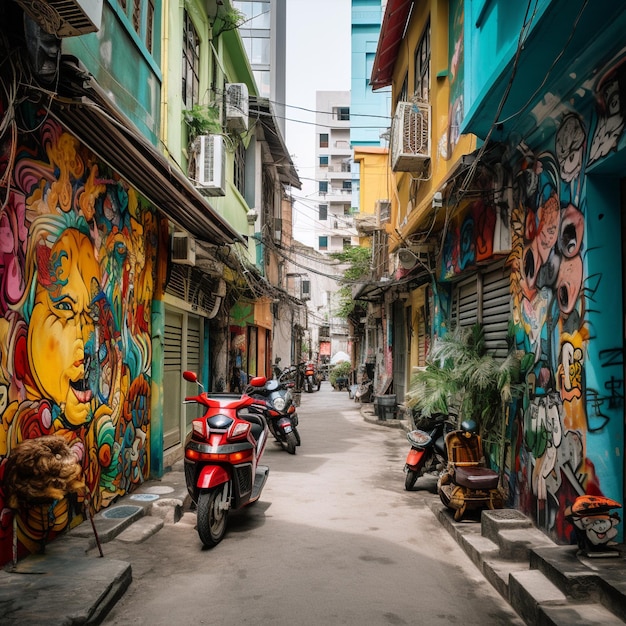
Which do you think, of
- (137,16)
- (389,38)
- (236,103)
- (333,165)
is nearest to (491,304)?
(137,16)

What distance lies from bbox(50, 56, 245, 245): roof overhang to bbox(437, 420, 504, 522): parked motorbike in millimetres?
4095

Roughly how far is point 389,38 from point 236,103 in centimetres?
357

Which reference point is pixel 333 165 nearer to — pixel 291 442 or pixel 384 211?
pixel 384 211

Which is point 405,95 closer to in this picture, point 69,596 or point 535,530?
point 535,530

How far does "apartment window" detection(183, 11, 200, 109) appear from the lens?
968cm

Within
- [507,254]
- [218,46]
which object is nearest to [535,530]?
[507,254]

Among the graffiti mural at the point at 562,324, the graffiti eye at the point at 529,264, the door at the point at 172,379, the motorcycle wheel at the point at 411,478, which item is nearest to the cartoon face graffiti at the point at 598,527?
the graffiti mural at the point at 562,324

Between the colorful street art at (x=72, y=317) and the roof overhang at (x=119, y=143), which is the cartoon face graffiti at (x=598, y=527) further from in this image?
the roof overhang at (x=119, y=143)

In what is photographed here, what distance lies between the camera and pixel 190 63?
10.0 metres

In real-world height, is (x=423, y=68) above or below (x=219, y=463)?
above

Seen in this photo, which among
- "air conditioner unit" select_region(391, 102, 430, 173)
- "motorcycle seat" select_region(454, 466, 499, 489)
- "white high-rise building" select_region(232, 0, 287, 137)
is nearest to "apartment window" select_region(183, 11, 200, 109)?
"air conditioner unit" select_region(391, 102, 430, 173)

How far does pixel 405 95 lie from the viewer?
1256 centimetres

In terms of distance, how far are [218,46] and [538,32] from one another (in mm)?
9281

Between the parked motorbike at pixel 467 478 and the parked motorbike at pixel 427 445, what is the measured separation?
91cm
